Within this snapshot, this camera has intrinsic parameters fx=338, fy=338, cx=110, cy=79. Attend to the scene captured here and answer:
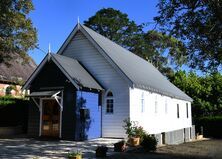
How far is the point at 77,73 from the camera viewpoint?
22859mm

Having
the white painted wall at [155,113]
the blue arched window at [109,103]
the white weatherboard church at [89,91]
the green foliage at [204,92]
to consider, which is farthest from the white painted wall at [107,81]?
the green foliage at [204,92]

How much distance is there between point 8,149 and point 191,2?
11564 mm

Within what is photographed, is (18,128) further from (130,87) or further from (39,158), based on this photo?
(39,158)

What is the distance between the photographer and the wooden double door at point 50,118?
22719mm

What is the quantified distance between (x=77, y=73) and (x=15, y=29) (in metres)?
5.03

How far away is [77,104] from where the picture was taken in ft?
71.5

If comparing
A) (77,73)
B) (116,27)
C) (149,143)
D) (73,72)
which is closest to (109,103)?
(77,73)

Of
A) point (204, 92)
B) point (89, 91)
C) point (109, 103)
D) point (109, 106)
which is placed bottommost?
point (109, 106)

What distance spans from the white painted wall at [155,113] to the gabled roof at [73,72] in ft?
9.16

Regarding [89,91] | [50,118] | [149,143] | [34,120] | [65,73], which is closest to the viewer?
[149,143]

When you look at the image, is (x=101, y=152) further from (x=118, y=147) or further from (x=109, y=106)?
(x=109, y=106)

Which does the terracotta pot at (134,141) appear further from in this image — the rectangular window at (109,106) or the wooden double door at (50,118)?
the wooden double door at (50,118)

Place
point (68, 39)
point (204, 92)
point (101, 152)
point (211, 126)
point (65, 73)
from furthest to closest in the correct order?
1. point (204, 92)
2. point (211, 126)
3. point (68, 39)
4. point (65, 73)
5. point (101, 152)

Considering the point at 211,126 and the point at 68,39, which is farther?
the point at 211,126
